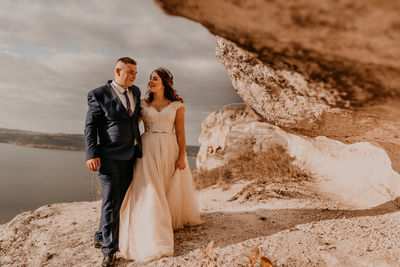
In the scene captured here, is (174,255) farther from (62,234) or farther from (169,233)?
(62,234)

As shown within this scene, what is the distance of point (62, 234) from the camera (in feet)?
13.8

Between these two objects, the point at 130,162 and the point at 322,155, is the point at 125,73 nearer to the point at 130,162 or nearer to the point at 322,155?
the point at 130,162

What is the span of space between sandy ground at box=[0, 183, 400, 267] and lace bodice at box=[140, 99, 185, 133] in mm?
1557

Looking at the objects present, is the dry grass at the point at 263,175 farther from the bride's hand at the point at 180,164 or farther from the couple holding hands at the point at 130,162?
the couple holding hands at the point at 130,162

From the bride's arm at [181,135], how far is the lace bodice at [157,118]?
11 cm

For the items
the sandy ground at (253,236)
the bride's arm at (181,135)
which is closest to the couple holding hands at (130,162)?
the bride's arm at (181,135)

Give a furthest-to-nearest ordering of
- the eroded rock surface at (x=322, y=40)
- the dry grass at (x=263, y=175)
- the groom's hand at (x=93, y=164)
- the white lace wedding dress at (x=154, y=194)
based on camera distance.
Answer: the dry grass at (x=263, y=175)
the white lace wedding dress at (x=154, y=194)
the groom's hand at (x=93, y=164)
the eroded rock surface at (x=322, y=40)

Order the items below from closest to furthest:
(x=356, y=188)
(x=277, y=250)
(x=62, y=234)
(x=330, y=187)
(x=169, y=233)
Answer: (x=277, y=250) → (x=169, y=233) → (x=62, y=234) → (x=356, y=188) → (x=330, y=187)

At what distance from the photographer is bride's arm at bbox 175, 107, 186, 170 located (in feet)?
11.8

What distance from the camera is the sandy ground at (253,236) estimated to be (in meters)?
2.72

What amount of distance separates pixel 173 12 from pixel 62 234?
423cm

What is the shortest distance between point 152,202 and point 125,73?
63.9 inches

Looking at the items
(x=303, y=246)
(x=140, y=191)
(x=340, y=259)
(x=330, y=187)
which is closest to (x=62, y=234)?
(x=140, y=191)

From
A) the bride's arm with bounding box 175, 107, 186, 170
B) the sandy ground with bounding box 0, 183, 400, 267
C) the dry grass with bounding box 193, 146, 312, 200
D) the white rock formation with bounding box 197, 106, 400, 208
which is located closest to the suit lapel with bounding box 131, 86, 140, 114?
the bride's arm with bounding box 175, 107, 186, 170
